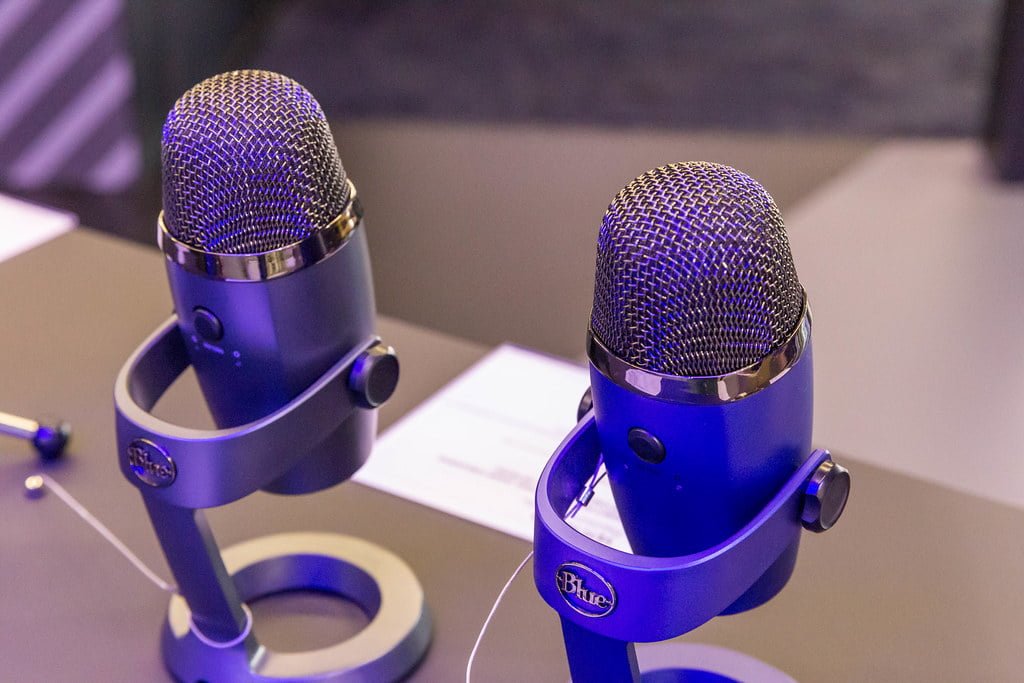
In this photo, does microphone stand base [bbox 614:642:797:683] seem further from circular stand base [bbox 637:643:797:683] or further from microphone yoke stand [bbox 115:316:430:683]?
microphone yoke stand [bbox 115:316:430:683]

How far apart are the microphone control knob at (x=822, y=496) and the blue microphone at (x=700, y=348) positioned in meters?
0.02

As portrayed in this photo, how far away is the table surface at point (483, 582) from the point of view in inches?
33.8

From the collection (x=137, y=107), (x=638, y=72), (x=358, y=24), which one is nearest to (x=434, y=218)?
(x=137, y=107)

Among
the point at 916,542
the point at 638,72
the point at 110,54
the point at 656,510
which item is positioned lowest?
the point at 638,72

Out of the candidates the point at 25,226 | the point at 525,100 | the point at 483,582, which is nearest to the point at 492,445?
the point at 483,582

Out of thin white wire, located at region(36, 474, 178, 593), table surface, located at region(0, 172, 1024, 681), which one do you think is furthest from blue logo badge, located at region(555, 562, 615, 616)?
thin white wire, located at region(36, 474, 178, 593)

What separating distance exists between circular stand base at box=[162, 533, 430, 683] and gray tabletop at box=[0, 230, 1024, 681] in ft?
0.07

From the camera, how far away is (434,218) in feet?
10.1

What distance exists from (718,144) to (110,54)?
1760 millimetres

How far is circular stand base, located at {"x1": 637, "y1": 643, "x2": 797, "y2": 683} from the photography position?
810 mm

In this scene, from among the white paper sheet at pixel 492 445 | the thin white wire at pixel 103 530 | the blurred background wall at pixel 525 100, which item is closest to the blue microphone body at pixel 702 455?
the white paper sheet at pixel 492 445

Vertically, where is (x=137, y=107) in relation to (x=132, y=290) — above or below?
below

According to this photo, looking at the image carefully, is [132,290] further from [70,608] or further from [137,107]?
[137,107]

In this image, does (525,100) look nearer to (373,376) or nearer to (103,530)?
(103,530)
